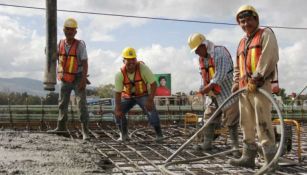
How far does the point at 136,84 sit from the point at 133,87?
0.08 meters

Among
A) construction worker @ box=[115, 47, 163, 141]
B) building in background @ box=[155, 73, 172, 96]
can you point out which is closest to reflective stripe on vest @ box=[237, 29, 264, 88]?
construction worker @ box=[115, 47, 163, 141]

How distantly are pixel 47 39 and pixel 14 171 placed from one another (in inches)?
115

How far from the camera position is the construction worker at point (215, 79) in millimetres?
5133

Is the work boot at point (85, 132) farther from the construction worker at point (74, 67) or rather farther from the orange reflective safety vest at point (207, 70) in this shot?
the orange reflective safety vest at point (207, 70)

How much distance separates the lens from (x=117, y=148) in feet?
18.6

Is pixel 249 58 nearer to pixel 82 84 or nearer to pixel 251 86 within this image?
pixel 251 86

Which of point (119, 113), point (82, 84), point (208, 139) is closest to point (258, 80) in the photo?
point (208, 139)

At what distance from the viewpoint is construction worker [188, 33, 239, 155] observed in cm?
513

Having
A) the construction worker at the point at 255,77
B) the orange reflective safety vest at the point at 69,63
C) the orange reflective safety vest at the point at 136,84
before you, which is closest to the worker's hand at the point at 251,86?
the construction worker at the point at 255,77

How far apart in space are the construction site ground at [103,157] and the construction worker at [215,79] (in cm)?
27

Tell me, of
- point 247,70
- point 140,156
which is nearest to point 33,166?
point 140,156

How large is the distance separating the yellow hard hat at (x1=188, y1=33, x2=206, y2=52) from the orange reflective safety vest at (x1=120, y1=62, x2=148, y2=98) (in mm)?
1125

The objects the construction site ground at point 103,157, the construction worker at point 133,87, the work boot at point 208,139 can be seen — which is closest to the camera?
the construction site ground at point 103,157

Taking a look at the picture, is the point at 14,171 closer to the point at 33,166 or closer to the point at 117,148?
the point at 33,166
